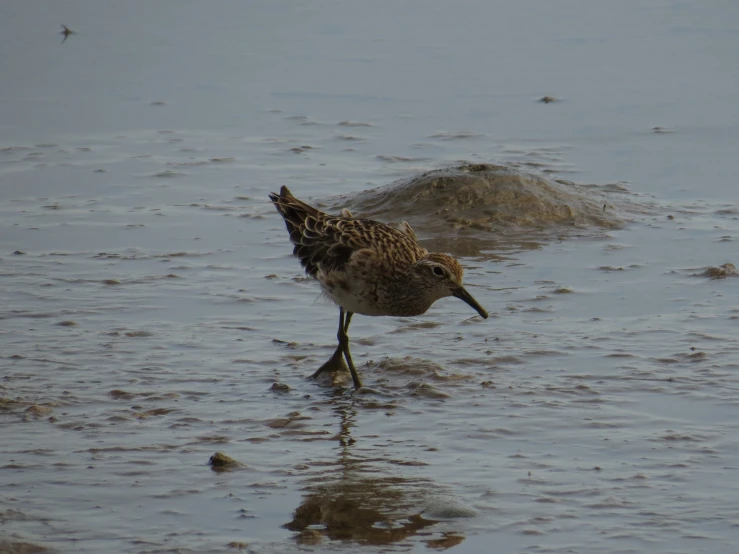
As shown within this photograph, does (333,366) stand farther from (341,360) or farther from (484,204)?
(484,204)

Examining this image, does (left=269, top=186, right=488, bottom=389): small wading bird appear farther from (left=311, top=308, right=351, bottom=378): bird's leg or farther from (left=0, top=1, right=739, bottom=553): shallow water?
(left=0, top=1, right=739, bottom=553): shallow water

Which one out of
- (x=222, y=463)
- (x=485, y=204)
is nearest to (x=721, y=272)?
(x=485, y=204)

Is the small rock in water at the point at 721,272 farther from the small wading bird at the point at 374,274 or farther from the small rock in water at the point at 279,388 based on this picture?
the small rock in water at the point at 279,388

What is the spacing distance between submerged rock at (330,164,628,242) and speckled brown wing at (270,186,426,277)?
2.78 m

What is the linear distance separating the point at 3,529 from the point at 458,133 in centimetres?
1022

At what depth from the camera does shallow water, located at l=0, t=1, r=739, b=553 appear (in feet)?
20.5

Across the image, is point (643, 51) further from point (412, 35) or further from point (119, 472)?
point (119, 472)

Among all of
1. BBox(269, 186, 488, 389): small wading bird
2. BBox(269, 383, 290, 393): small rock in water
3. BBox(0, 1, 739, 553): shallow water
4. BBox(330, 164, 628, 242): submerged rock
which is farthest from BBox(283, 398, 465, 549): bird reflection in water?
BBox(330, 164, 628, 242): submerged rock

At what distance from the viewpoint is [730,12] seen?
816 inches

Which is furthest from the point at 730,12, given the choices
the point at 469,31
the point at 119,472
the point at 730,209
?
the point at 119,472

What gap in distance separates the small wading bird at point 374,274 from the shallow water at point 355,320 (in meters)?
0.45

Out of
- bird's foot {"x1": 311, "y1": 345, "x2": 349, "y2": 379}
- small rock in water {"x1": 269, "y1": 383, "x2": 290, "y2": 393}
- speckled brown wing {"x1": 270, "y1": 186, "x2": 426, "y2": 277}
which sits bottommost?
small rock in water {"x1": 269, "y1": 383, "x2": 290, "y2": 393}

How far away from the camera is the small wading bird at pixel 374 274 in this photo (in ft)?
26.4

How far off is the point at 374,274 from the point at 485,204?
3.97 metres
